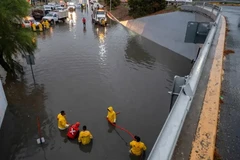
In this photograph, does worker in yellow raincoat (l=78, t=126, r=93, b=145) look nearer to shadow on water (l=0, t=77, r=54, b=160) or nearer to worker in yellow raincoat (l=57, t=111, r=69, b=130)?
worker in yellow raincoat (l=57, t=111, r=69, b=130)

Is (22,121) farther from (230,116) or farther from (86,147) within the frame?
(230,116)

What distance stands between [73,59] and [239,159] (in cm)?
1651

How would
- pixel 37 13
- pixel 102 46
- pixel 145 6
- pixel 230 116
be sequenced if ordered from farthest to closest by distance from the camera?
1. pixel 37 13
2. pixel 145 6
3. pixel 102 46
4. pixel 230 116

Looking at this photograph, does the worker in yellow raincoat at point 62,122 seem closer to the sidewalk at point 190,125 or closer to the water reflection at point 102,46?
the sidewalk at point 190,125

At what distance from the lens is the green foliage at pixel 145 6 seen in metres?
30.0

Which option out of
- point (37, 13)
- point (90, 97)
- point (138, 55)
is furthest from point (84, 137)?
point (37, 13)

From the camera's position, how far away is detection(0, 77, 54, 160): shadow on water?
806 cm

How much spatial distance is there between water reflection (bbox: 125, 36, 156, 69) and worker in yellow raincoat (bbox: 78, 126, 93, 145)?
10036 millimetres

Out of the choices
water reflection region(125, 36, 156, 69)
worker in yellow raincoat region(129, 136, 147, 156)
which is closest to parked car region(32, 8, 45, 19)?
water reflection region(125, 36, 156, 69)

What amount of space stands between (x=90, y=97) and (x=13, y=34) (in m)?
6.51

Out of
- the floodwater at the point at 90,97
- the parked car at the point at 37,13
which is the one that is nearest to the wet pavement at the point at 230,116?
the floodwater at the point at 90,97

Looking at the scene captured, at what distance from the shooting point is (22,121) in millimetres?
9750

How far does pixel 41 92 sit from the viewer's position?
12492 millimetres

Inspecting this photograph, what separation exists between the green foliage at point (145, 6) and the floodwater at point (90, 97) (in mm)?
11230
